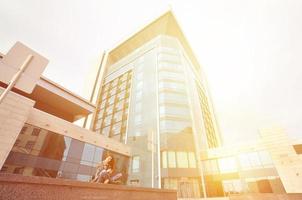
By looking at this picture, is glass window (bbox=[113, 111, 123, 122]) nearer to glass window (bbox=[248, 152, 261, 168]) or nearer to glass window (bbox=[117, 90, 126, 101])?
glass window (bbox=[117, 90, 126, 101])

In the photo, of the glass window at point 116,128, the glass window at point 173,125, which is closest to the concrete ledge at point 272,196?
the glass window at point 173,125

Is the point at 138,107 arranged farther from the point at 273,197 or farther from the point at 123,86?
the point at 273,197

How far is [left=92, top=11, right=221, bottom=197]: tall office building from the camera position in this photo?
2459cm

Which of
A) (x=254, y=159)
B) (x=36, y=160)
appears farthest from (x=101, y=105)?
(x=254, y=159)

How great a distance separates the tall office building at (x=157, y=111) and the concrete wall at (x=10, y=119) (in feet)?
35.9

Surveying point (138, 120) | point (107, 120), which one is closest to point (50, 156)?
point (138, 120)

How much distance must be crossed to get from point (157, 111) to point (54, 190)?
89.2ft

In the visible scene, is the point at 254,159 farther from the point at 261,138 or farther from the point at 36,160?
the point at 36,160

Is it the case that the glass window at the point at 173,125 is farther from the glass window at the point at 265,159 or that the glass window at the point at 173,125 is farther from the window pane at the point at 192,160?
the glass window at the point at 265,159

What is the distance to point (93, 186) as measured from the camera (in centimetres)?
402

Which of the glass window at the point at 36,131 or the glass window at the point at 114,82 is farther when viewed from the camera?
the glass window at the point at 114,82

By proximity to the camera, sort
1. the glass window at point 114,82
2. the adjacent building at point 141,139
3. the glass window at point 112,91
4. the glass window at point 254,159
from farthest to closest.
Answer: the glass window at point 114,82 → the glass window at point 112,91 → the glass window at point 254,159 → the adjacent building at point 141,139

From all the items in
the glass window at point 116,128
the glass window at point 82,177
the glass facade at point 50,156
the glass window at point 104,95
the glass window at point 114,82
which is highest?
the glass window at point 114,82

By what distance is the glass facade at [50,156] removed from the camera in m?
13.7
